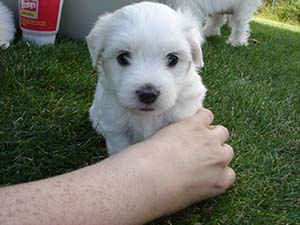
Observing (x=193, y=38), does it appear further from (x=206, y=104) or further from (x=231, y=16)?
(x=231, y=16)

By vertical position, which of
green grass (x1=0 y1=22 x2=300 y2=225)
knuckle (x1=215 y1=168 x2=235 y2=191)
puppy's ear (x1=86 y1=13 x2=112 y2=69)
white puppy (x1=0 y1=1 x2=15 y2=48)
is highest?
puppy's ear (x1=86 y1=13 x2=112 y2=69)

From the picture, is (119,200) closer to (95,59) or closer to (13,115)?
(95,59)

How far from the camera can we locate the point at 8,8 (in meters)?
4.35

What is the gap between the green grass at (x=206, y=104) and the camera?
7.17 feet

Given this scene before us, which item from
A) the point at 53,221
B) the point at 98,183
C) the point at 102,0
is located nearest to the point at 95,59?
the point at 98,183

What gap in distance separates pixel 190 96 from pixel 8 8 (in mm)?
2608

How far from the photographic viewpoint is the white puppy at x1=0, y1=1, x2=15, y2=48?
154 inches

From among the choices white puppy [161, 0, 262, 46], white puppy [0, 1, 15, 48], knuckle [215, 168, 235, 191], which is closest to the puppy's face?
knuckle [215, 168, 235, 191]

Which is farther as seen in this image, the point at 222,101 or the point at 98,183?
the point at 222,101

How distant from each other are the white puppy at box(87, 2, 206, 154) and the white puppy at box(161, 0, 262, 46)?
142 inches

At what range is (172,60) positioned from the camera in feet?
7.45

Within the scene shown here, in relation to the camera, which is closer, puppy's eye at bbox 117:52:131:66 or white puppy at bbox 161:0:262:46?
Result: puppy's eye at bbox 117:52:131:66

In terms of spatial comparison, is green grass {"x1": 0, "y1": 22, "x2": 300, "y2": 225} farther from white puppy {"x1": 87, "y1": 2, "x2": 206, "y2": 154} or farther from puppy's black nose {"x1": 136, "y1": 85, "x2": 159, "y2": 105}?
puppy's black nose {"x1": 136, "y1": 85, "x2": 159, "y2": 105}

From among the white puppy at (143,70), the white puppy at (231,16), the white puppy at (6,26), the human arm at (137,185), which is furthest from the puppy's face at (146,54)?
the white puppy at (231,16)
